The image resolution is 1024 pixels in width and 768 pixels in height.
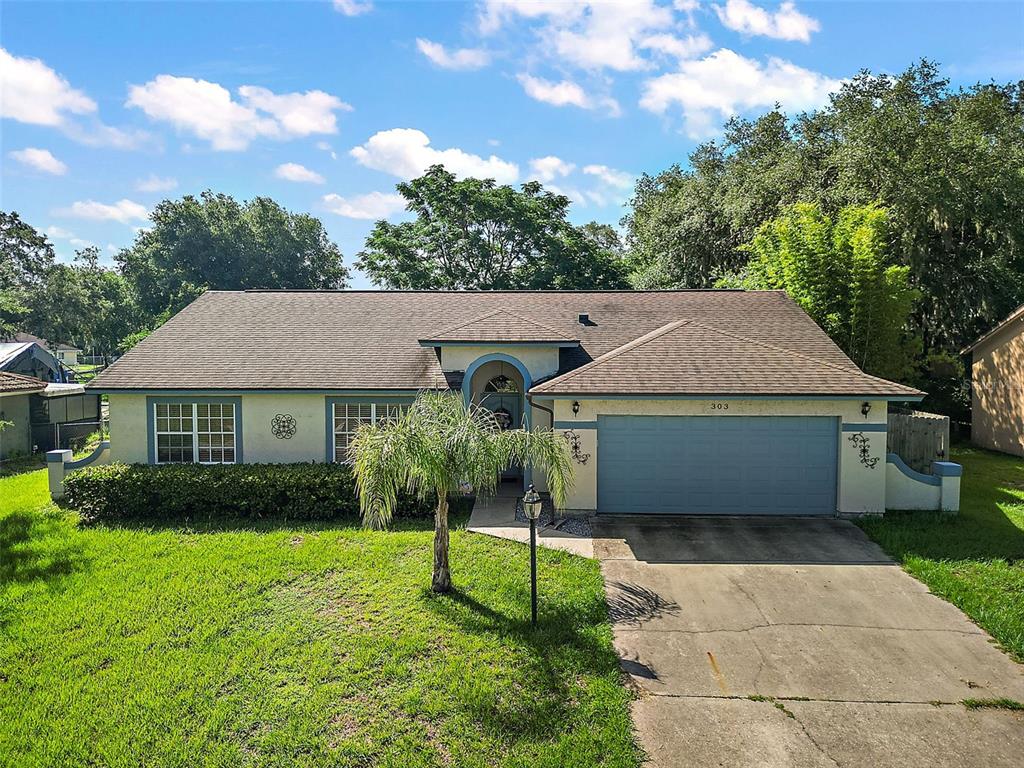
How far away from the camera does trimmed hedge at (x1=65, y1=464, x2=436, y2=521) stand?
11.6 metres

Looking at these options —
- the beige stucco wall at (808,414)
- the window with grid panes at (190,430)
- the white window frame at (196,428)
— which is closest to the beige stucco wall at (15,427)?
the white window frame at (196,428)

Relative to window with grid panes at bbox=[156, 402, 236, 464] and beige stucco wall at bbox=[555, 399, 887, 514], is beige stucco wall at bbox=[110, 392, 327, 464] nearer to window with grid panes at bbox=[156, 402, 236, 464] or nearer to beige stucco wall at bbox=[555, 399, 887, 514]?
window with grid panes at bbox=[156, 402, 236, 464]

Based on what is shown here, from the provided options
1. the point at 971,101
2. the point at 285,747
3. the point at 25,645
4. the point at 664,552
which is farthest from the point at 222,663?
the point at 971,101

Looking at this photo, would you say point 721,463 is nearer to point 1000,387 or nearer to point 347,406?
point 347,406

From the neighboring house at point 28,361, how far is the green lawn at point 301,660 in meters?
19.2

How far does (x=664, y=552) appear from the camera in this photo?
982 cm

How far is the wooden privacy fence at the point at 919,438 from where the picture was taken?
13703 millimetres

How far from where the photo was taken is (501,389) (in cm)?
1529

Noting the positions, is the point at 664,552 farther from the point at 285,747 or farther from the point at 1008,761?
the point at 285,747

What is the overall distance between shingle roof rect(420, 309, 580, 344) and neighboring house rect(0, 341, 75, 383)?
20902 millimetres

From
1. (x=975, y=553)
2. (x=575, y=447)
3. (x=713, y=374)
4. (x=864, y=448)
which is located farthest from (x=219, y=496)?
(x=975, y=553)

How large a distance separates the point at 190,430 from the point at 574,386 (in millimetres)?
8856

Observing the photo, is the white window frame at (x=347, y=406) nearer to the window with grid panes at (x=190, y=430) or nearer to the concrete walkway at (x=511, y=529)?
the window with grid panes at (x=190, y=430)

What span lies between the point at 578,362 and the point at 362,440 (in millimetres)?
6928
